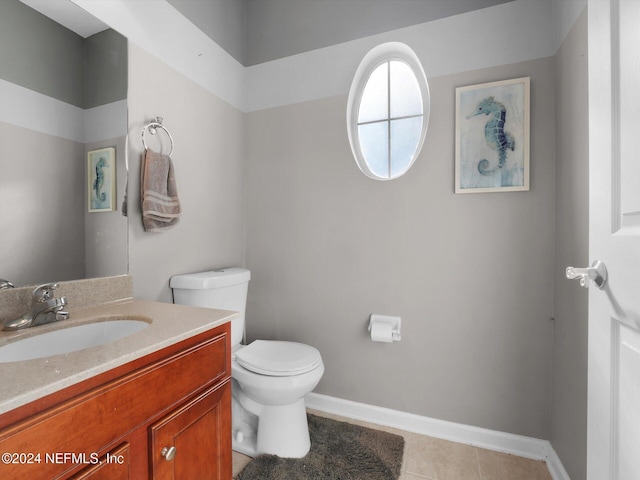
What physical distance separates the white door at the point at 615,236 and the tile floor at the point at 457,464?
0.83 meters

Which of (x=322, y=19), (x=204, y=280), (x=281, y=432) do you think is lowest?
(x=281, y=432)

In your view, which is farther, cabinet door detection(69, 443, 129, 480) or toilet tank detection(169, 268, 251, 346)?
toilet tank detection(169, 268, 251, 346)

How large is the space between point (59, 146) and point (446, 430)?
2.22 meters

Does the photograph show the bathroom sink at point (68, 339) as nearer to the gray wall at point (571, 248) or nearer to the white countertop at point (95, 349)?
the white countertop at point (95, 349)

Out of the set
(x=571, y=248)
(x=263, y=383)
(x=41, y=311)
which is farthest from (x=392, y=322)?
(x=41, y=311)

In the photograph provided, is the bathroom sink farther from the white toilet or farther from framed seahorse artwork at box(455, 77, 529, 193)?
framed seahorse artwork at box(455, 77, 529, 193)

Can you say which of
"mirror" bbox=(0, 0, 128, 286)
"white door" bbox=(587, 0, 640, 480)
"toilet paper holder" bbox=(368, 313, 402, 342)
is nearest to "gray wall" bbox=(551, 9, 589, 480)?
"white door" bbox=(587, 0, 640, 480)

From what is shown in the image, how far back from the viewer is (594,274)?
2.40 ft

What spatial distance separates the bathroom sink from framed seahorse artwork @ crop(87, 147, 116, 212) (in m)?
0.49

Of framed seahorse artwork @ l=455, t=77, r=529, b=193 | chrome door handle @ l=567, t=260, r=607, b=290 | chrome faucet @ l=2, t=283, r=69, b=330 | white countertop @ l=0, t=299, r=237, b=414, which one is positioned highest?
framed seahorse artwork @ l=455, t=77, r=529, b=193

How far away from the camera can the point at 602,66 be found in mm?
729

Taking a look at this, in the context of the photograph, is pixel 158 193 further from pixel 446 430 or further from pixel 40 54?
pixel 446 430

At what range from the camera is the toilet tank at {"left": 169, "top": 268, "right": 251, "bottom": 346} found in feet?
5.15

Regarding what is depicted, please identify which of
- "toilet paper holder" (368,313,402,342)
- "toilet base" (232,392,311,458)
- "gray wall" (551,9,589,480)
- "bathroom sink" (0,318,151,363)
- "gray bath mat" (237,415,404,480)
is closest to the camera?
"bathroom sink" (0,318,151,363)
